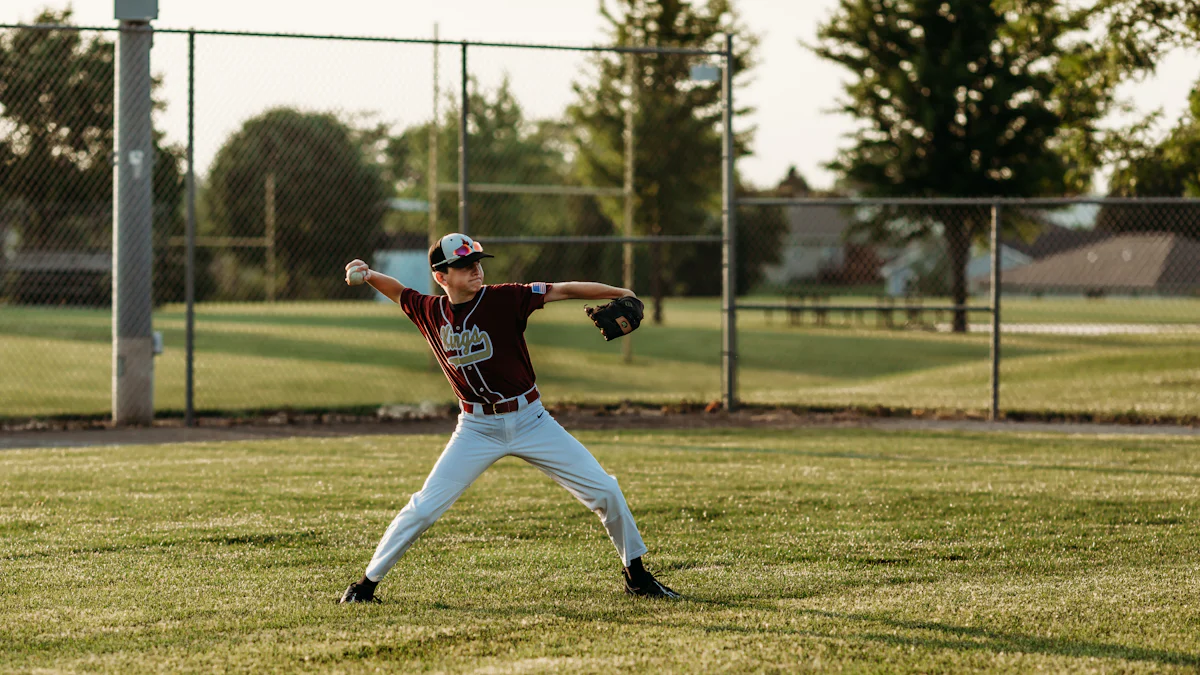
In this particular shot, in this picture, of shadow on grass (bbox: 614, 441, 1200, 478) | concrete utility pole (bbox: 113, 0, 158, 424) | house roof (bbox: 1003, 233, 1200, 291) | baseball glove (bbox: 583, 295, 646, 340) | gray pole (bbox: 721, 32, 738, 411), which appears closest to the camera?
baseball glove (bbox: 583, 295, 646, 340)

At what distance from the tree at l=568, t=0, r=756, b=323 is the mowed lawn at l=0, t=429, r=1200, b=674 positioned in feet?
51.4

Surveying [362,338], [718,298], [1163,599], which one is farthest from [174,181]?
[1163,599]

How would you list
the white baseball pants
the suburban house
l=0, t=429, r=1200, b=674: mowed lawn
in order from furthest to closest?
the suburban house → the white baseball pants → l=0, t=429, r=1200, b=674: mowed lawn

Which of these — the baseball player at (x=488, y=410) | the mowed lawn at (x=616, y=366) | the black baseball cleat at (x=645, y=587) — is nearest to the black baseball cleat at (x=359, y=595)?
the baseball player at (x=488, y=410)

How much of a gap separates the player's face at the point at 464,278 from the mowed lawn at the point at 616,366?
8.55 metres

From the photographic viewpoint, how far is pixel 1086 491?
8586 millimetres

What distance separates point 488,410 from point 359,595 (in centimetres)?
100

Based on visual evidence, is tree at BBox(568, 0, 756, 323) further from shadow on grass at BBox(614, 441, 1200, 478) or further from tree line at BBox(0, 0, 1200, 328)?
shadow on grass at BBox(614, 441, 1200, 478)

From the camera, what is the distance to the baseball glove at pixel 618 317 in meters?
5.45

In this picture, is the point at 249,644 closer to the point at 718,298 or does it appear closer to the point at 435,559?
the point at 435,559

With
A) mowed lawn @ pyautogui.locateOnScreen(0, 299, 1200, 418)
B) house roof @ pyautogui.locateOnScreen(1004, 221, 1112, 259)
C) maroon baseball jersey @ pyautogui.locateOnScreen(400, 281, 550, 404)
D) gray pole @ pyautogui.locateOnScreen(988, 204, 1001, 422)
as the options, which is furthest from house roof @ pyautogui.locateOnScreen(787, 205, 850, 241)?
maroon baseball jersey @ pyautogui.locateOnScreen(400, 281, 550, 404)

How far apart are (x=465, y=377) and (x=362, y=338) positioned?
834 inches

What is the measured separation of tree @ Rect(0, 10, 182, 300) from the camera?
2362cm

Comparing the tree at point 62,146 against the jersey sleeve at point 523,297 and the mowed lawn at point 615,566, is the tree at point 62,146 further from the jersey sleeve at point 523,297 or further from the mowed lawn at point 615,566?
the jersey sleeve at point 523,297
